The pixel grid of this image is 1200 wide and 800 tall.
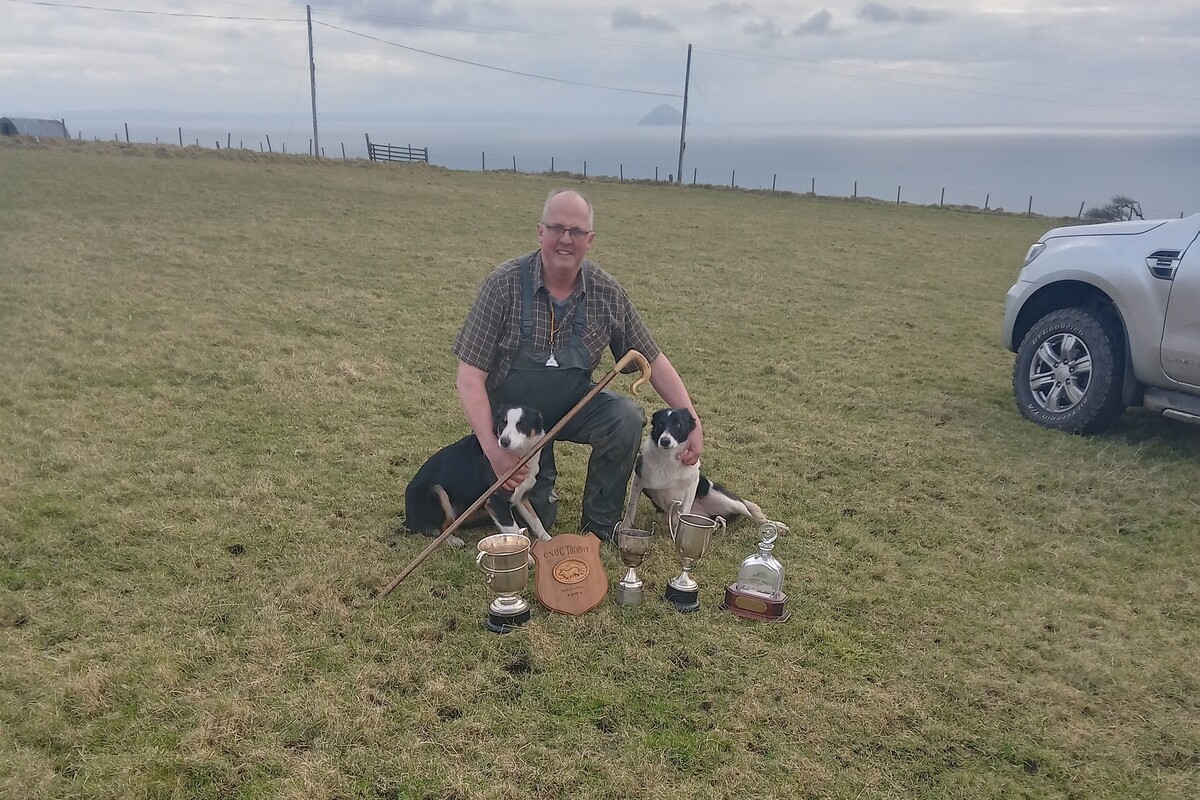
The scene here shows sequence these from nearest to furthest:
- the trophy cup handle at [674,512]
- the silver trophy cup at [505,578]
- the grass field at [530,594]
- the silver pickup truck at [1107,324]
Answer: the grass field at [530,594], the silver trophy cup at [505,578], the trophy cup handle at [674,512], the silver pickup truck at [1107,324]

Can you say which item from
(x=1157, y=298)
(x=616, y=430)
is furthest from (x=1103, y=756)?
(x=1157, y=298)

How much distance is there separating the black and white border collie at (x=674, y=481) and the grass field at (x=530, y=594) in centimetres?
16

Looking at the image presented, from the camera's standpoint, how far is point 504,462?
3268 mm

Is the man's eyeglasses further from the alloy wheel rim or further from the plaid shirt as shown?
the alloy wheel rim

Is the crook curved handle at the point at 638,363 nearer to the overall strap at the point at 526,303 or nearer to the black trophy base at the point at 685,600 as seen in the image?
the overall strap at the point at 526,303

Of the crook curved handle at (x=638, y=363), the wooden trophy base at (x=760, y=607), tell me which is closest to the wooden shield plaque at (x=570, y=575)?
the wooden trophy base at (x=760, y=607)

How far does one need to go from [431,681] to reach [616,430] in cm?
148

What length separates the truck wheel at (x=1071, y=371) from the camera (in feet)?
15.9

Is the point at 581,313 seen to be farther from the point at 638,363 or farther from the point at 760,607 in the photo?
the point at 760,607

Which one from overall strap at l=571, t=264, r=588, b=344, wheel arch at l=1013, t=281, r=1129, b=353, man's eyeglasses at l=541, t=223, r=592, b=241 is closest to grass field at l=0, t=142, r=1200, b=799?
wheel arch at l=1013, t=281, r=1129, b=353

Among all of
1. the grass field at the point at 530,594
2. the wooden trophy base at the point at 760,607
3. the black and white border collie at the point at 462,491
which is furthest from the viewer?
→ the black and white border collie at the point at 462,491

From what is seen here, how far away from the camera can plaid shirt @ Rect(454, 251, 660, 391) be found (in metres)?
3.39

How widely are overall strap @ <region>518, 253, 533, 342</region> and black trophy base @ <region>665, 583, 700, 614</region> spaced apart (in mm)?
1314

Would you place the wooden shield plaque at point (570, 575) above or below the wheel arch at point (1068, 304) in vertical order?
below
